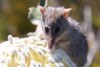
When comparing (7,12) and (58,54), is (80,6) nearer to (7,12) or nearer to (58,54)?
(7,12)

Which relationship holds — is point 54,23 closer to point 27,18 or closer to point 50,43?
point 50,43

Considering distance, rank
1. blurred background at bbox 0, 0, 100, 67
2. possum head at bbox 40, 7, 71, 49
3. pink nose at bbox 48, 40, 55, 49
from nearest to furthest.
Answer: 1. pink nose at bbox 48, 40, 55, 49
2. possum head at bbox 40, 7, 71, 49
3. blurred background at bbox 0, 0, 100, 67

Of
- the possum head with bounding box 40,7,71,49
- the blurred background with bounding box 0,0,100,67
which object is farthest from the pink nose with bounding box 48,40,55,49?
the blurred background with bounding box 0,0,100,67

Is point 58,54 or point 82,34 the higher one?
point 82,34

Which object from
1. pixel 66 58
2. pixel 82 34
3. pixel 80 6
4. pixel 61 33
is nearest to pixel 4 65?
pixel 66 58

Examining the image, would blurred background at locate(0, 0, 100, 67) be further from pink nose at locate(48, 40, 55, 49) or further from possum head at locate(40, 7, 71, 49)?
pink nose at locate(48, 40, 55, 49)

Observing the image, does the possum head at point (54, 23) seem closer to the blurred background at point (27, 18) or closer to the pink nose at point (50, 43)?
the pink nose at point (50, 43)
